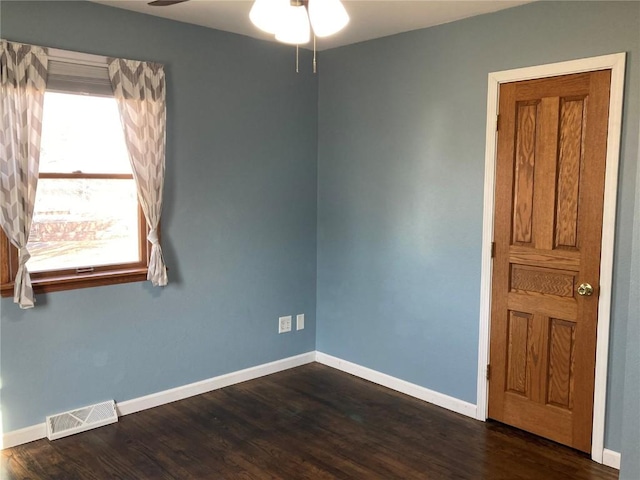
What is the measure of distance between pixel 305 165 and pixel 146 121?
1438 millimetres

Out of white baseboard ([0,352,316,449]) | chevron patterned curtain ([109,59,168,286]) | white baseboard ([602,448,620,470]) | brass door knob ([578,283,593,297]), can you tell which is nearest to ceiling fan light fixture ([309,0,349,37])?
chevron patterned curtain ([109,59,168,286])

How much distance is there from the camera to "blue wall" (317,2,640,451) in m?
2.98

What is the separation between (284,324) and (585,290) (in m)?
2.34

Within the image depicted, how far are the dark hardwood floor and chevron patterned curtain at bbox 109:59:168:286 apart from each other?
1005 mm

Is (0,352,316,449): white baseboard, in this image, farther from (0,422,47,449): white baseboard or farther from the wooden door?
the wooden door

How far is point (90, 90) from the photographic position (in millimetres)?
3289

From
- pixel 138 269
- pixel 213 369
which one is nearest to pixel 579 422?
pixel 213 369

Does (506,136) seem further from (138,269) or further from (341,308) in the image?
(138,269)

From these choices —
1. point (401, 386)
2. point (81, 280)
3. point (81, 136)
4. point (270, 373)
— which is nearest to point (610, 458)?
point (401, 386)

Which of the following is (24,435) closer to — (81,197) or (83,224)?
(83,224)

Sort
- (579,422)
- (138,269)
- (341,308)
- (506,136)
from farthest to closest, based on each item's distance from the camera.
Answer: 1. (341,308)
2. (138,269)
3. (506,136)
4. (579,422)

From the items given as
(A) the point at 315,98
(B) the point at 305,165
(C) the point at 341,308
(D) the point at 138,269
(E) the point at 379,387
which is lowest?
(E) the point at 379,387

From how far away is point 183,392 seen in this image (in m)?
3.90

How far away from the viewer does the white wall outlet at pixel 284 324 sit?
448cm
